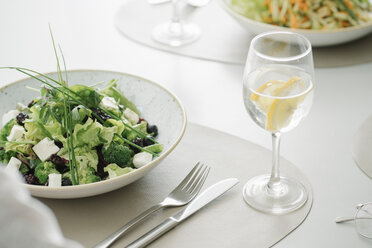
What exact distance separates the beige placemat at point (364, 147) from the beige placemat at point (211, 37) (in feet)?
1.22

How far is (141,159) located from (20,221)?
2.25 ft

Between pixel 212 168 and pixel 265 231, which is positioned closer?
pixel 265 231

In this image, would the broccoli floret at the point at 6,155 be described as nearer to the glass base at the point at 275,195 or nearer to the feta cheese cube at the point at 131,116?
the feta cheese cube at the point at 131,116

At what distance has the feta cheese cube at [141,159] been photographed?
1.23m

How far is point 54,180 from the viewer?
1.17 meters

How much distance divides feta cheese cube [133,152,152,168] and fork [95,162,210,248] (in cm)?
9

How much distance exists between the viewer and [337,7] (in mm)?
1866

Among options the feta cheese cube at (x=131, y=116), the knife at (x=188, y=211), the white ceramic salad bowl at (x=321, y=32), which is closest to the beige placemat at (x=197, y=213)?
the knife at (x=188, y=211)

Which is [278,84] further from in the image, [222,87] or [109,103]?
[222,87]


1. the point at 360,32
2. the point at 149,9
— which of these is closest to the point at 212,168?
the point at 360,32

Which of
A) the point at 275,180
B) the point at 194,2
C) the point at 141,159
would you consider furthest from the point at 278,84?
the point at 194,2

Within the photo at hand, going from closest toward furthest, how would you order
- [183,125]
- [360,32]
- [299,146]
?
[183,125] < [299,146] < [360,32]

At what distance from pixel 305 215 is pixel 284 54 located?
35 cm

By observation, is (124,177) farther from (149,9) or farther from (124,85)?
(149,9)
